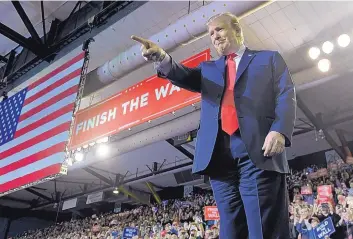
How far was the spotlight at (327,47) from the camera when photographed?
17.2 ft

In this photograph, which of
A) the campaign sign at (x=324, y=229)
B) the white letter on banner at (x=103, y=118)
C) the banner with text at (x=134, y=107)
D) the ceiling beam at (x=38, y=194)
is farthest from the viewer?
the ceiling beam at (x=38, y=194)

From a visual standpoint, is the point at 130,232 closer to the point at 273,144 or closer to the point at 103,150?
the point at 103,150

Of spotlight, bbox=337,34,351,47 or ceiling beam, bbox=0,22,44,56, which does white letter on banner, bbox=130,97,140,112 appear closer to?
ceiling beam, bbox=0,22,44,56

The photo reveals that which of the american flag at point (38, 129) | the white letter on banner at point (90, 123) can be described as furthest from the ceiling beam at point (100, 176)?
the white letter on banner at point (90, 123)

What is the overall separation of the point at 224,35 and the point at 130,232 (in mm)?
9647

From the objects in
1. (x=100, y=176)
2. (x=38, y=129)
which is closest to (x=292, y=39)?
(x=38, y=129)

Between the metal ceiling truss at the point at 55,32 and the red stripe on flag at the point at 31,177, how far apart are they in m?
2.08

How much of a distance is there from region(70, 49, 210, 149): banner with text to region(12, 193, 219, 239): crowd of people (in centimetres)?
430

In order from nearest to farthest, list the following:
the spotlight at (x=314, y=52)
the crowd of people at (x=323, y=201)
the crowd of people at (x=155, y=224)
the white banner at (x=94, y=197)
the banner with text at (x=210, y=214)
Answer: the spotlight at (x=314, y=52) → the crowd of people at (x=323, y=201) → the banner with text at (x=210, y=214) → the crowd of people at (x=155, y=224) → the white banner at (x=94, y=197)

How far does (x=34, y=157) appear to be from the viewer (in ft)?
13.7

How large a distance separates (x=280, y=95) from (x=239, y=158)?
30cm

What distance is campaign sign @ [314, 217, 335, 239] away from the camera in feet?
20.2

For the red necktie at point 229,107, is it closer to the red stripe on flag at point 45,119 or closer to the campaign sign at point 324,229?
the red stripe on flag at point 45,119

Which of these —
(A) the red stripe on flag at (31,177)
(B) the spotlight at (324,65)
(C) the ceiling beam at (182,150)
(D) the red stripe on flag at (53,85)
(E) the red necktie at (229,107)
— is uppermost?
(C) the ceiling beam at (182,150)
